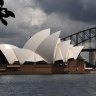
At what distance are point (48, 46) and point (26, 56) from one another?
10.2 m

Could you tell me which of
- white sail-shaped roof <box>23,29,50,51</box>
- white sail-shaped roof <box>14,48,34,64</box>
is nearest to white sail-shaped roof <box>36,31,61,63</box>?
white sail-shaped roof <box>23,29,50,51</box>

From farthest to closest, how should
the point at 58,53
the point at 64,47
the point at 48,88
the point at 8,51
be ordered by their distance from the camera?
the point at 8,51 → the point at 58,53 → the point at 64,47 → the point at 48,88

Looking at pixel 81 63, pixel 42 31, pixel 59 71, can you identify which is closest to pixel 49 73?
pixel 59 71

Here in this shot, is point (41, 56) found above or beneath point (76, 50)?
beneath

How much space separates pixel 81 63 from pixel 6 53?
32996 millimetres

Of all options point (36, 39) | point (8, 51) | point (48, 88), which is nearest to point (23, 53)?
point (8, 51)

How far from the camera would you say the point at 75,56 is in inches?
5044

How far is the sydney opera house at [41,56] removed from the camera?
11312 cm

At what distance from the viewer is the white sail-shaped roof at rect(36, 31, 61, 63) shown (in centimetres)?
11114

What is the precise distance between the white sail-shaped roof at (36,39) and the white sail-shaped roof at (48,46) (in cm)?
99

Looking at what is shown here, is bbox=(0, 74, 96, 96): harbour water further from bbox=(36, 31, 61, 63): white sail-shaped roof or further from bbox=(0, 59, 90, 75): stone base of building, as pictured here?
bbox=(0, 59, 90, 75): stone base of building

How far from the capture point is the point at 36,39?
11394cm

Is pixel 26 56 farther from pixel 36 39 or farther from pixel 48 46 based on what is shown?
pixel 48 46

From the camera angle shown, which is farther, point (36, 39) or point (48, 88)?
point (36, 39)
